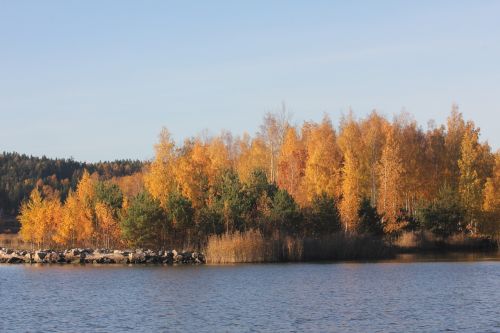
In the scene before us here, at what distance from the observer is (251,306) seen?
3209cm

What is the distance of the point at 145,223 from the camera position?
6209 cm

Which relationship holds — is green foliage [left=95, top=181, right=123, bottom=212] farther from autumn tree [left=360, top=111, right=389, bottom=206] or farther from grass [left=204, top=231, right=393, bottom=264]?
autumn tree [left=360, top=111, right=389, bottom=206]

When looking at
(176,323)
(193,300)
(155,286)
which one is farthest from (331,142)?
(176,323)

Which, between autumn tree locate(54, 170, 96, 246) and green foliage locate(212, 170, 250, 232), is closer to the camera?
green foliage locate(212, 170, 250, 232)

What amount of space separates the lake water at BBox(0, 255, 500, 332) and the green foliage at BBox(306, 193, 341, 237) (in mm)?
10943

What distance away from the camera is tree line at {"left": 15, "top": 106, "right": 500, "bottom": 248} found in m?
63.6

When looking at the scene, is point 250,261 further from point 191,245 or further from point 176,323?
point 176,323

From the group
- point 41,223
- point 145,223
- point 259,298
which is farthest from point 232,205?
point 259,298

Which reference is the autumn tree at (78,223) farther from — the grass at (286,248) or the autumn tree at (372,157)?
the autumn tree at (372,157)

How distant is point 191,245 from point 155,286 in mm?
23095

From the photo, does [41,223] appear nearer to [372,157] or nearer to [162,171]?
[162,171]

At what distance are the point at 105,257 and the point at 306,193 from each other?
24.9 m

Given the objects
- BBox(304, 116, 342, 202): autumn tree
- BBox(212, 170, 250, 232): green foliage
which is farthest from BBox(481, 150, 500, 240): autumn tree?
BBox(212, 170, 250, 232): green foliage

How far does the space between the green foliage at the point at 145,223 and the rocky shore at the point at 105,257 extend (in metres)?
1.38
